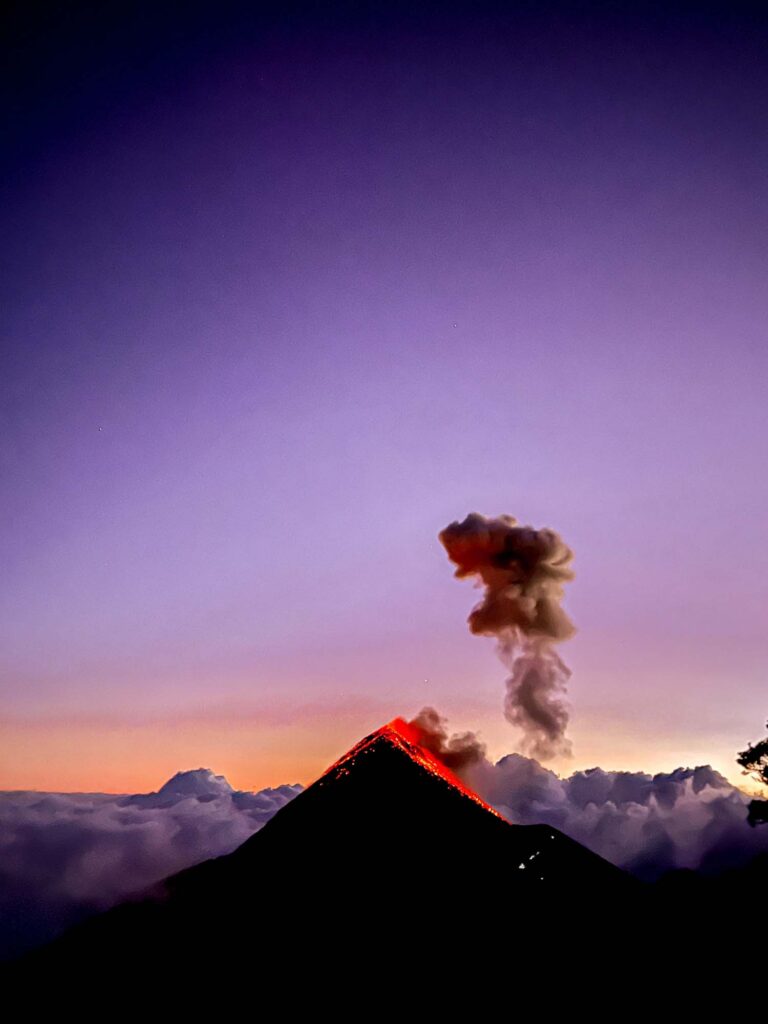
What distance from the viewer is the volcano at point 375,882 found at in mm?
34844

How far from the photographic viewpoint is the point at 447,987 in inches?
1216

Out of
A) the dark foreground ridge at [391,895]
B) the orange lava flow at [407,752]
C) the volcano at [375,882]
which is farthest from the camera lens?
the orange lava flow at [407,752]

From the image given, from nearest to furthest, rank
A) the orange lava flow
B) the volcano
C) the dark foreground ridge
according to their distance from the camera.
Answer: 1. the dark foreground ridge
2. the volcano
3. the orange lava flow

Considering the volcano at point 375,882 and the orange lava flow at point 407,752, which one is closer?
the volcano at point 375,882

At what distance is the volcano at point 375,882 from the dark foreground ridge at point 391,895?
9cm

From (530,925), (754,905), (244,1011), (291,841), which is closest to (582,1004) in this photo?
(530,925)

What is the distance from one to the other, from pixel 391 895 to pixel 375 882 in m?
1.54

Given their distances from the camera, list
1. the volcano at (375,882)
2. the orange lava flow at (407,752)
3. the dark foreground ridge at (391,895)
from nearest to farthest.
A: the dark foreground ridge at (391,895), the volcano at (375,882), the orange lava flow at (407,752)

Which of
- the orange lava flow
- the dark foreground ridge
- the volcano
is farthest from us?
the orange lava flow

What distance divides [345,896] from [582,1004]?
1434 centimetres

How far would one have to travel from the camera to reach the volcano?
34844 millimetres

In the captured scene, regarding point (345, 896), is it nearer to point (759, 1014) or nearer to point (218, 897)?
point (218, 897)

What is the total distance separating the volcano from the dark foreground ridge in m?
0.09

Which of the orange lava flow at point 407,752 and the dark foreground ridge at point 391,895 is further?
the orange lava flow at point 407,752
